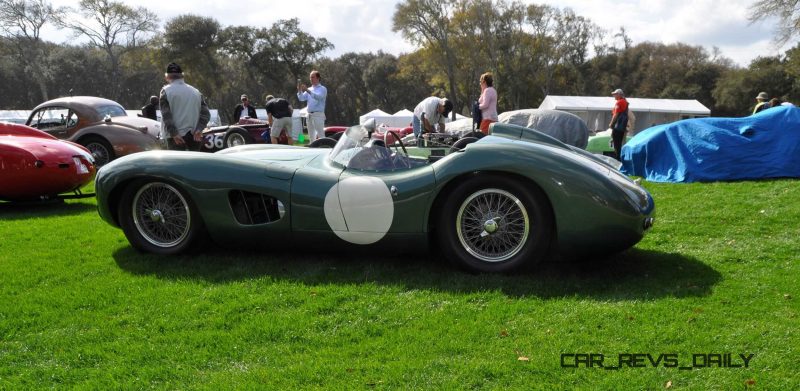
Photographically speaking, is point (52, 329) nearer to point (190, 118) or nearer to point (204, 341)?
point (204, 341)

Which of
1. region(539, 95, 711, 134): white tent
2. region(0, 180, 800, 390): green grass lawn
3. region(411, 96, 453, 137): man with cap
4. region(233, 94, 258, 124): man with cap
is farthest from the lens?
region(539, 95, 711, 134): white tent

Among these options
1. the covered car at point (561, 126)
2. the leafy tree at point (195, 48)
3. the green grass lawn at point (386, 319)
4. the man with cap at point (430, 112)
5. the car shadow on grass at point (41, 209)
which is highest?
the leafy tree at point (195, 48)

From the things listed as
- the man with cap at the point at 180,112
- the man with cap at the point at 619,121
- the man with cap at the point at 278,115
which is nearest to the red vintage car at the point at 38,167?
the man with cap at the point at 180,112

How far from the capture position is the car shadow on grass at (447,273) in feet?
13.1

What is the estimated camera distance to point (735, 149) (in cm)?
923

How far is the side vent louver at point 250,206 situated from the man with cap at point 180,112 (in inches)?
124

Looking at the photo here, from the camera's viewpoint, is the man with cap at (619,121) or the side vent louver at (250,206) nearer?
the side vent louver at (250,206)

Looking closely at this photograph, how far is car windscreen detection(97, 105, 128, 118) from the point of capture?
44.6 feet

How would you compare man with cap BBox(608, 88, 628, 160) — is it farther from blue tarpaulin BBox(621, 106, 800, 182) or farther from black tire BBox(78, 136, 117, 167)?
black tire BBox(78, 136, 117, 167)

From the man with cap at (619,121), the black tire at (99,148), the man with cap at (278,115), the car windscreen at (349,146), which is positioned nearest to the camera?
the car windscreen at (349,146)

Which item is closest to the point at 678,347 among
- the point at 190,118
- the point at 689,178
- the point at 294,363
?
the point at 294,363

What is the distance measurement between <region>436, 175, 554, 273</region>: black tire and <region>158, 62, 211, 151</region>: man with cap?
445 centimetres

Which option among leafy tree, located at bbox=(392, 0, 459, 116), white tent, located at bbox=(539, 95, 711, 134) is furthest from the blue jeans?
leafy tree, located at bbox=(392, 0, 459, 116)

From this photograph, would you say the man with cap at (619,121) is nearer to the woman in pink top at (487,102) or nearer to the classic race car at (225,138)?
the woman in pink top at (487,102)
